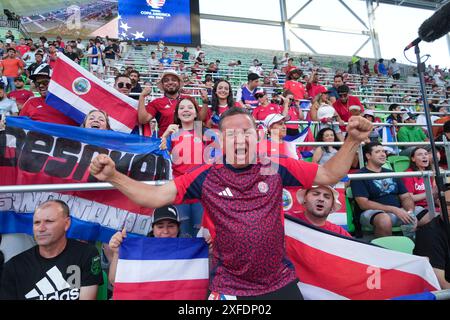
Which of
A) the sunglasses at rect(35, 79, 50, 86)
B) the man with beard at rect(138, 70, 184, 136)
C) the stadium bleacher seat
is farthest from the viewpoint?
the stadium bleacher seat

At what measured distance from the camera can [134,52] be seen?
601 inches

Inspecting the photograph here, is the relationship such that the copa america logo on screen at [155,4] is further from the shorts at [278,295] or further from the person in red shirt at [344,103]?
the shorts at [278,295]

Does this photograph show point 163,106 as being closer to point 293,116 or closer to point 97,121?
point 97,121

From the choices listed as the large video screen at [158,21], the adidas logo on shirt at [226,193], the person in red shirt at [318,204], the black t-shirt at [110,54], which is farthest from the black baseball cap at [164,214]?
the large video screen at [158,21]

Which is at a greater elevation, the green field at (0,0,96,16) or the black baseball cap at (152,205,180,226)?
the green field at (0,0,96,16)

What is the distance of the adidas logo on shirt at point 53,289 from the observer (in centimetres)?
174

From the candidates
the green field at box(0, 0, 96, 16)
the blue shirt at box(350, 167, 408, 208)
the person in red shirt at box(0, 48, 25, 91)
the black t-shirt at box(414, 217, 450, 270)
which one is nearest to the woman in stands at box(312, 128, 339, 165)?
the blue shirt at box(350, 167, 408, 208)

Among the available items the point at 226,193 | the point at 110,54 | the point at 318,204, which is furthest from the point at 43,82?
the point at 110,54

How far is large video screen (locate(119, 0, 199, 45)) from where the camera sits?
1678 cm

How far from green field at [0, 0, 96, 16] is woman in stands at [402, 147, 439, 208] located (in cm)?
1870

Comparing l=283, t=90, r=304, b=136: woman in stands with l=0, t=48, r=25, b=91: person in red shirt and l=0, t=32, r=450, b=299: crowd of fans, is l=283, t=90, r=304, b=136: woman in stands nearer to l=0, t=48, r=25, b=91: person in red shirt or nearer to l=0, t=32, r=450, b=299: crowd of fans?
l=0, t=32, r=450, b=299: crowd of fans

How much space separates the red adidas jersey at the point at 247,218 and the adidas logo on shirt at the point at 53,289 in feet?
2.41

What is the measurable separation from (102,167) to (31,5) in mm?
20258
